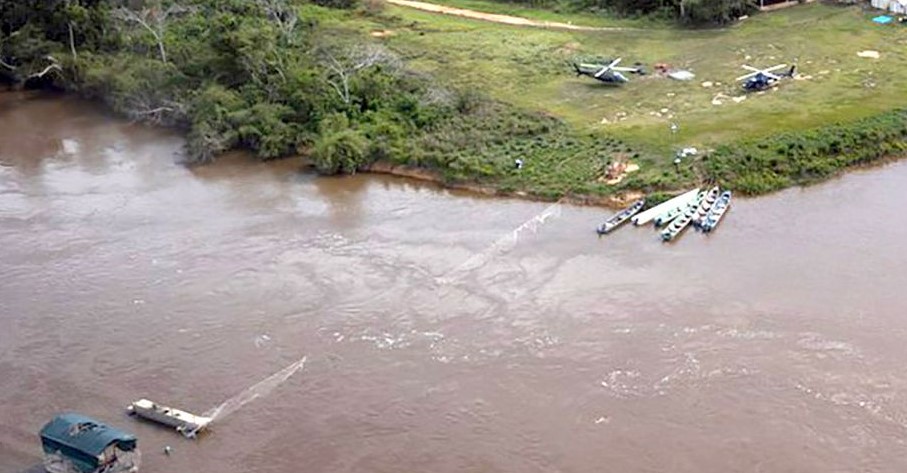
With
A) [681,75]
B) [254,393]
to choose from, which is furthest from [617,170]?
A: [254,393]

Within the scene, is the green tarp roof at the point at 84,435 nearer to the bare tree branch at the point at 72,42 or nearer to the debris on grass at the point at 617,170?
the debris on grass at the point at 617,170

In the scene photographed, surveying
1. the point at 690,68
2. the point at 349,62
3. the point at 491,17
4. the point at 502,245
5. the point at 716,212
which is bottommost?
A: the point at 502,245

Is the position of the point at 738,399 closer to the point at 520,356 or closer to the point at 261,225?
the point at 520,356

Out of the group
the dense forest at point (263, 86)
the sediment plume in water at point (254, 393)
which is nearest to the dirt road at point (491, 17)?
the dense forest at point (263, 86)

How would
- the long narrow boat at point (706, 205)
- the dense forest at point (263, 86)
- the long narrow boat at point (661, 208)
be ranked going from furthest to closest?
1. the dense forest at point (263, 86)
2. the long narrow boat at point (661, 208)
3. the long narrow boat at point (706, 205)

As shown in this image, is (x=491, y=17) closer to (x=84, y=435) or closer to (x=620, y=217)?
(x=620, y=217)
